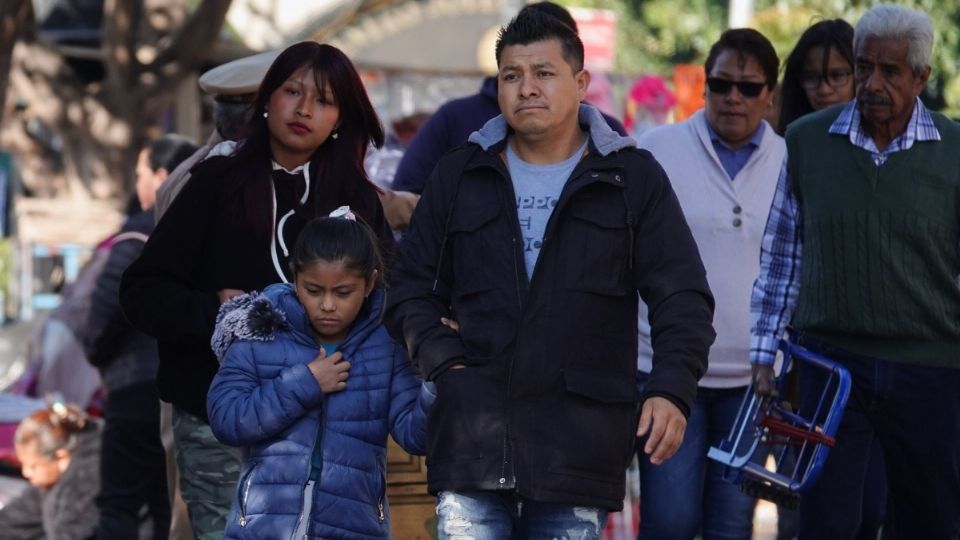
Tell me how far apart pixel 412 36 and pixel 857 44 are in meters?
20.3

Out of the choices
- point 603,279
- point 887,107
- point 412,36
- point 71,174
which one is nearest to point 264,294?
point 603,279

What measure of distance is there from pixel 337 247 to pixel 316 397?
40 centimetres

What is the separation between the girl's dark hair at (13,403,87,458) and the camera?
845 centimetres

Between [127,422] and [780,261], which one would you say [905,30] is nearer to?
[780,261]

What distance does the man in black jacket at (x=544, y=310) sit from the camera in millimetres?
4578

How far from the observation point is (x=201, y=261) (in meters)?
5.57

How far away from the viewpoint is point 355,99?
5.60m

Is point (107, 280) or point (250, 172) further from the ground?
point (250, 172)

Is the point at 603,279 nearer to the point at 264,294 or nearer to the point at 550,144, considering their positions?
the point at 550,144

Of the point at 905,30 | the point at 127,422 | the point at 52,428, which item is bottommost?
the point at 52,428

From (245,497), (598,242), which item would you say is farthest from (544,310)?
(245,497)

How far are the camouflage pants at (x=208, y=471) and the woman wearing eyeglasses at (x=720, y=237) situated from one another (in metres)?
1.41

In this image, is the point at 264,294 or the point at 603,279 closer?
the point at 603,279

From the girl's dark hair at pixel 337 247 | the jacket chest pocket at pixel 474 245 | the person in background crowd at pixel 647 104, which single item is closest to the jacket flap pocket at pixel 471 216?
the jacket chest pocket at pixel 474 245
